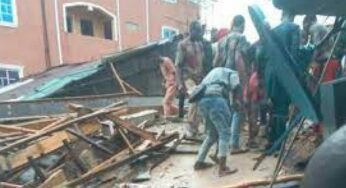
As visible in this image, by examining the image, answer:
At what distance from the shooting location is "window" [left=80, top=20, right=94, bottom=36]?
30.6 m

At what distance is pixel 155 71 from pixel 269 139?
7.87 meters

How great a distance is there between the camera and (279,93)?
7301 millimetres

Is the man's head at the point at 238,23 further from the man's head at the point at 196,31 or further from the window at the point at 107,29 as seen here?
the window at the point at 107,29

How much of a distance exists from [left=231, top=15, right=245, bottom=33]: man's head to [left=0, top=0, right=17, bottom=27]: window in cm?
1632

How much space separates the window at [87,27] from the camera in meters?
30.6

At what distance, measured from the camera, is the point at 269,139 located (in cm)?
761

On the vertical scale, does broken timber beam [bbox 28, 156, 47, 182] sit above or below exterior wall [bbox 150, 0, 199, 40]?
below

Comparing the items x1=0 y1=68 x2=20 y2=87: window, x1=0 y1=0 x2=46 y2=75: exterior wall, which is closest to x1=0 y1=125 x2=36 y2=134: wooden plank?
x1=0 y1=68 x2=20 y2=87: window

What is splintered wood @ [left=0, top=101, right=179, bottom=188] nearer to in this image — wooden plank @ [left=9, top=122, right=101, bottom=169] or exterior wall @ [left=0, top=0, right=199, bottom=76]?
wooden plank @ [left=9, top=122, right=101, bottom=169]

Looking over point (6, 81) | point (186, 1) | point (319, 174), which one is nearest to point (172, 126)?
point (319, 174)

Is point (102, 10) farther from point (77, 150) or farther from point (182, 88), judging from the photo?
point (77, 150)

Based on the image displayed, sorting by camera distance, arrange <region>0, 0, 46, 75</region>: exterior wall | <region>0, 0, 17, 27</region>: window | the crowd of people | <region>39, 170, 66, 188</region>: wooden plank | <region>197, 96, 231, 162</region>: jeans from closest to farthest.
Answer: the crowd of people < <region>39, 170, 66, 188</region>: wooden plank < <region>197, 96, 231, 162</region>: jeans < <region>0, 0, 17, 27</region>: window < <region>0, 0, 46, 75</region>: exterior wall

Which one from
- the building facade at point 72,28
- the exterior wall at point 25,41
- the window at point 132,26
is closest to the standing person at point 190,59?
the building facade at point 72,28

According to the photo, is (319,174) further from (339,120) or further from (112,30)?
(112,30)
